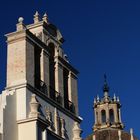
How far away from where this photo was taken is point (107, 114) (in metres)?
92.1

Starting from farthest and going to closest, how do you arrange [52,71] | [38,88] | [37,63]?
[52,71]
[37,63]
[38,88]

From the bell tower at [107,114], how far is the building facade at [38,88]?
59722 mm

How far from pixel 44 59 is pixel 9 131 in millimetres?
5652

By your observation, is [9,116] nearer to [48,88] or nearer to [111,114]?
[48,88]

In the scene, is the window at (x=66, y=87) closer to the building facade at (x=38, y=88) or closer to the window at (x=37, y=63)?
the building facade at (x=38, y=88)

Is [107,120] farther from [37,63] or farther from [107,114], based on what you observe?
[37,63]

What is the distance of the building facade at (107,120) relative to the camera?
9069 cm

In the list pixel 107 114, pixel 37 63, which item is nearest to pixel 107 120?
pixel 107 114

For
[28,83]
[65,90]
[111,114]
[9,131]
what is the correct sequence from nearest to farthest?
[9,131], [28,83], [65,90], [111,114]

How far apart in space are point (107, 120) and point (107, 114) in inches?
38.8

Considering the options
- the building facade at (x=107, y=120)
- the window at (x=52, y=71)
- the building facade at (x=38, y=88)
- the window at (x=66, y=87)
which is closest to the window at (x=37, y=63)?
the building facade at (x=38, y=88)

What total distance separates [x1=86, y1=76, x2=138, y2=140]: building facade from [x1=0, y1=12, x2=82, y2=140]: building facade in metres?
59.0

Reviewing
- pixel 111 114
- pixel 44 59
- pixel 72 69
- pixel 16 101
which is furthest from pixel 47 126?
pixel 111 114

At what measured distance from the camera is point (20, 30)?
28219mm
